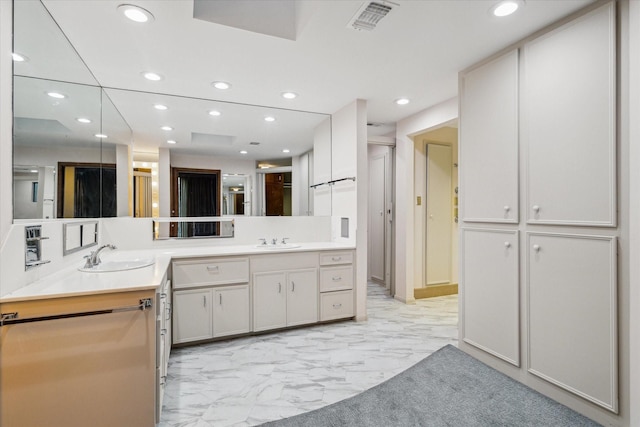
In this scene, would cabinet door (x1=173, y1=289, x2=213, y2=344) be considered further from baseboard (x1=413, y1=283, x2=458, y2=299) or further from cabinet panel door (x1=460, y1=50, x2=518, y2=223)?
baseboard (x1=413, y1=283, x2=458, y2=299)

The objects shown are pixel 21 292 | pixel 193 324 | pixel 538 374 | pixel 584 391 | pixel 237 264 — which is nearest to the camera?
pixel 21 292

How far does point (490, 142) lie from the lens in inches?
93.5

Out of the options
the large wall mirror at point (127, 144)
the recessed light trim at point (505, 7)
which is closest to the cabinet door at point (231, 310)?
the large wall mirror at point (127, 144)

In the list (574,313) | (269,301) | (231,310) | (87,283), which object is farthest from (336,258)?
(87,283)

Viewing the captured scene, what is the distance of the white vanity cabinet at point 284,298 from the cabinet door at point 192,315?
42cm

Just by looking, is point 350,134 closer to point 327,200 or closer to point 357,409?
point 327,200

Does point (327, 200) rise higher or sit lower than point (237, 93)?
lower

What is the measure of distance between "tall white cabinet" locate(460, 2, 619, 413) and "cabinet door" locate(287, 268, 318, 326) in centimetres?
138

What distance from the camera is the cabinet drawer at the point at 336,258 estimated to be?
10.7 ft

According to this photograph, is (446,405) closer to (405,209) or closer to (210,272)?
(210,272)

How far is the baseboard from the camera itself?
4258 mm

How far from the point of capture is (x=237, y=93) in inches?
123

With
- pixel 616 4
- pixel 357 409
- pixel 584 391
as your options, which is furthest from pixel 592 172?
pixel 357 409

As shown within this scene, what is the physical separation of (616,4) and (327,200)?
2819mm
